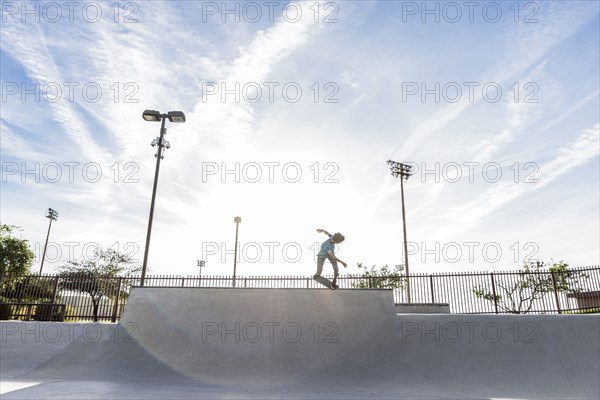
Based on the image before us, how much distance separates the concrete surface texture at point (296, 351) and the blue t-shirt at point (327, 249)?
1062 mm

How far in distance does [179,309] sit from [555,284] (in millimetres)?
13620

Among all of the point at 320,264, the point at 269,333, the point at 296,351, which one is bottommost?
the point at 296,351

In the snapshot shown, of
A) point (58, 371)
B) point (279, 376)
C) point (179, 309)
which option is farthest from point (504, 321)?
point (58, 371)

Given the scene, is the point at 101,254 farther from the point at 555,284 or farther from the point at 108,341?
the point at 555,284

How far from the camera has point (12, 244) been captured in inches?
Result: 1200

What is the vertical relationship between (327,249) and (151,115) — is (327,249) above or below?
below

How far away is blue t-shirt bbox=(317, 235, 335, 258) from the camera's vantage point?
956 centimetres

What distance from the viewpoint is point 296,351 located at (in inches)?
315

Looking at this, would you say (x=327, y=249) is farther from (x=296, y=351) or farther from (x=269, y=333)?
(x=296, y=351)

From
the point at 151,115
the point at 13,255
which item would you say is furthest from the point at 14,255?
the point at 151,115

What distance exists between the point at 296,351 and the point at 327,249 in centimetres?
280

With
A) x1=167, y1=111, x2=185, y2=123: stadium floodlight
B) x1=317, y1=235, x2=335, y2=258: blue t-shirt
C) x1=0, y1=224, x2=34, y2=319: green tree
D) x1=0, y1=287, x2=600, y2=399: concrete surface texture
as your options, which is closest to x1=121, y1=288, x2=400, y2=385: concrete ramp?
x1=0, y1=287, x2=600, y2=399: concrete surface texture

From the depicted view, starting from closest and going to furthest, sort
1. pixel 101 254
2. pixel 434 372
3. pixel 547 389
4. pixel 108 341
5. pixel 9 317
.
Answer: pixel 547 389
pixel 434 372
pixel 108 341
pixel 9 317
pixel 101 254

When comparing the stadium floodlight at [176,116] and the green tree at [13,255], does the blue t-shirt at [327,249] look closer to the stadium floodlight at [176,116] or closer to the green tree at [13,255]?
the stadium floodlight at [176,116]
